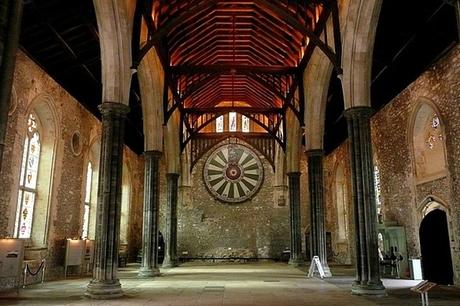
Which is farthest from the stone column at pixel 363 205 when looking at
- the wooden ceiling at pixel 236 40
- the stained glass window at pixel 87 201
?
the stained glass window at pixel 87 201

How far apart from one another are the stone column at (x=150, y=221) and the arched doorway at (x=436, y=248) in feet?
24.5

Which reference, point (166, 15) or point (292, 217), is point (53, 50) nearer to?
point (166, 15)

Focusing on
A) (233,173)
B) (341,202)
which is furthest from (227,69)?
(341,202)

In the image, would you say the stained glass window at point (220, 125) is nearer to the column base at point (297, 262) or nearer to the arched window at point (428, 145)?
the column base at point (297, 262)

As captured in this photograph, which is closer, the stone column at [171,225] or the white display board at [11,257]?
the white display board at [11,257]

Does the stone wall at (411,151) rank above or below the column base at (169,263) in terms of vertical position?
above

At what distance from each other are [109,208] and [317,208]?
7226mm

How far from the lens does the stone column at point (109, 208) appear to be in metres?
7.44

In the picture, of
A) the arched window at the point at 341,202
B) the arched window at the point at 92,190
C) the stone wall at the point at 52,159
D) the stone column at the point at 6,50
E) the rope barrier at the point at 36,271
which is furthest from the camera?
the arched window at the point at 341,202

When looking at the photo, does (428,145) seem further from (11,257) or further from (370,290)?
(11,257)

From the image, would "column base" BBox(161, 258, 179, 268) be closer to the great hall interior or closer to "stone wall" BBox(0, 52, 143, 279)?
the great hall interior

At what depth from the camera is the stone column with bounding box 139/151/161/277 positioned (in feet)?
38.1

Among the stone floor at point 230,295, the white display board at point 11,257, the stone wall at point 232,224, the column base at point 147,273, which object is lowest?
the stone floor at point 230,295

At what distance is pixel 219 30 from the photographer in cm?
1417
